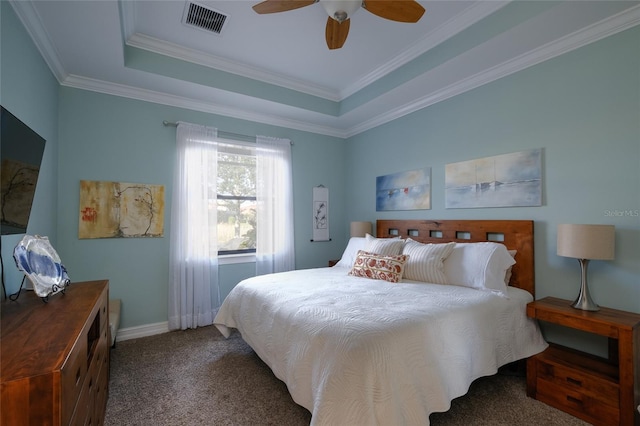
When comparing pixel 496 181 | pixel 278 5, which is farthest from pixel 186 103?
pixel 496 181

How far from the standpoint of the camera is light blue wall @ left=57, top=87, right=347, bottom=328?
289cm

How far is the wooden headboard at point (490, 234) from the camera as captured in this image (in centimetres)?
250

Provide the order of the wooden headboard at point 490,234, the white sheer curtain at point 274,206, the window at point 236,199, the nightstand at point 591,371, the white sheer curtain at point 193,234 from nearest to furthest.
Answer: the nightstand at point 591,371
the wooden headboard at point 490,234
the white sheer curtain at point 193,234
the window at point 236,199
the white sheer curtain at point 274,206

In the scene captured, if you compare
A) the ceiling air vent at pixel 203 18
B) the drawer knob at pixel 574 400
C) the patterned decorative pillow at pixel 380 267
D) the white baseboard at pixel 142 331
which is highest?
the ceiling air vent at pixel 203 18

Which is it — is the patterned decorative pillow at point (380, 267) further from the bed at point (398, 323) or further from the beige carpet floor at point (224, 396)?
the beige carpet floor at point (224, 396)

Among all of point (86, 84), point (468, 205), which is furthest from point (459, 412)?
point (86, 84)

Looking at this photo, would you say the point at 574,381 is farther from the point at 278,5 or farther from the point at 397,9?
the point at 278,5

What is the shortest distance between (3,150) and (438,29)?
3.12 m

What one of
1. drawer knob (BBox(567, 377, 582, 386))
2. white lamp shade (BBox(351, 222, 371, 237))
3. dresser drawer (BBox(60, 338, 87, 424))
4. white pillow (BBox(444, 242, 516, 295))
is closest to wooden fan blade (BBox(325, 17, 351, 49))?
white pillow (BBox(444, 242, 516, 295))

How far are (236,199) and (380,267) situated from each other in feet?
6.96

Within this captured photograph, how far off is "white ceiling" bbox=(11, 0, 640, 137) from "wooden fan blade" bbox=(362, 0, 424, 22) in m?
0.48

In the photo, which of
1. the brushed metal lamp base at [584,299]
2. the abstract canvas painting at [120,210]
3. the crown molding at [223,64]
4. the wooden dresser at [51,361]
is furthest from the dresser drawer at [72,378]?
the brushed metal lamp base at [584,299]

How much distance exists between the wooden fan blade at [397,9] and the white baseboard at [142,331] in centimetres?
361

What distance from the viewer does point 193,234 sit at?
341 cm
